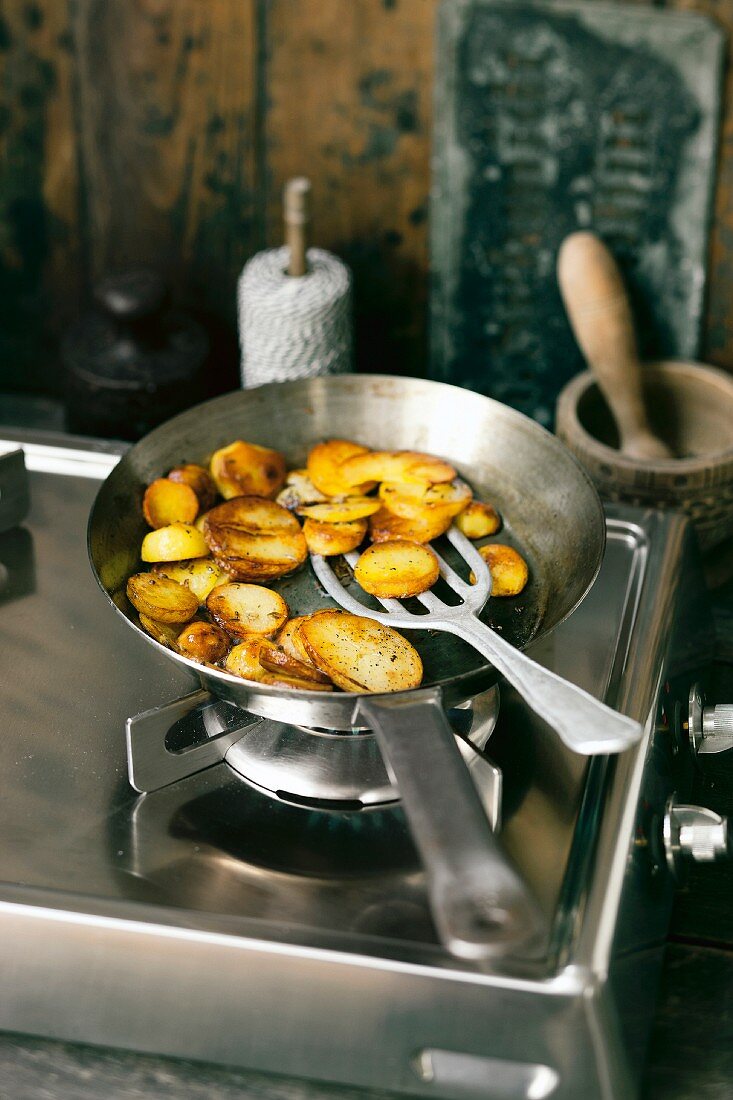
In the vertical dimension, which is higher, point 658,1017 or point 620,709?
point 620,709

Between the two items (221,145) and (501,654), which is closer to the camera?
(501,654)

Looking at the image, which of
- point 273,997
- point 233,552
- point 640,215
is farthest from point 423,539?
point 640,215

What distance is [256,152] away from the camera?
1.14m

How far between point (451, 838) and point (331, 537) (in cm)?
28

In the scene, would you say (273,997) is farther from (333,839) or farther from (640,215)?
(640,215)

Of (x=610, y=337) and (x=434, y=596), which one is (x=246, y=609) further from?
(x=610, y=337)

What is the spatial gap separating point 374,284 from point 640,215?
253 mm

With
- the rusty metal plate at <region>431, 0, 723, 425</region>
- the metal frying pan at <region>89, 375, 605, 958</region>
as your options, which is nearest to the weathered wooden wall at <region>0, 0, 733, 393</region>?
the rusty metal plate at <region>431, 0, 723, 425</region>

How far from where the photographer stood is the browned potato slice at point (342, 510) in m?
0.81

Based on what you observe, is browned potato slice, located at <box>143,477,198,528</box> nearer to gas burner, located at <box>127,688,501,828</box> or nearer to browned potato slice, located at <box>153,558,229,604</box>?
browned potato slice, located at <box>153,558,229,604</box>

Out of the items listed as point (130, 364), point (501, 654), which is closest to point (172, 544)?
point (501, 654)

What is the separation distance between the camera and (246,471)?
85 cm

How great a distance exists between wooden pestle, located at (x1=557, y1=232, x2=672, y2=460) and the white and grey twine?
0.19m

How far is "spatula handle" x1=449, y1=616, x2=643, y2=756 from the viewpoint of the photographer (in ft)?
1.91
